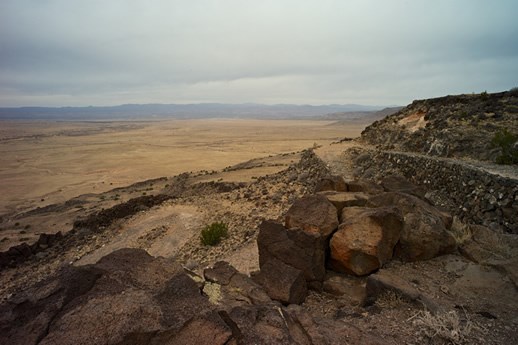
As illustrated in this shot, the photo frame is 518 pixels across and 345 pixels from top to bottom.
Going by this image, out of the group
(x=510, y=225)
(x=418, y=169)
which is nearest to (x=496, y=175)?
(x=510, y=225)

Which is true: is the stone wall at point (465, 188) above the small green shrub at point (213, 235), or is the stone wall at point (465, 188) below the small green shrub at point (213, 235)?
above

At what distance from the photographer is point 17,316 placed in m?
4.29

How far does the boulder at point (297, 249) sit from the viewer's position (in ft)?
24.4

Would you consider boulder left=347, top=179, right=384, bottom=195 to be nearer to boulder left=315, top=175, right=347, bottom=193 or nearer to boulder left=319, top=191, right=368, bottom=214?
boulder left=315, top=175, right=347, bottom=193

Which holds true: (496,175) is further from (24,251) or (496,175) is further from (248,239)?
(24,251)

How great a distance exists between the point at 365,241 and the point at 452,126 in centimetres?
1252

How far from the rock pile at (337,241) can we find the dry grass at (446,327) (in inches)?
83.6

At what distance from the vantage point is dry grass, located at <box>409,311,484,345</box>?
495 centimetres

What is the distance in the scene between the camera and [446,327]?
16.7ft

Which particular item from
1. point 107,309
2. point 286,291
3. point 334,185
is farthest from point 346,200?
point 107,309

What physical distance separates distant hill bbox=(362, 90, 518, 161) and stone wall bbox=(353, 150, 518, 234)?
4.84 ft

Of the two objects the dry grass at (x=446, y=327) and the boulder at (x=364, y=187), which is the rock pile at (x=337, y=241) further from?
the boulder at (x=364, y=187)

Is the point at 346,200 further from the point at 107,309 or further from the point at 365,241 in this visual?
the point at 107,309

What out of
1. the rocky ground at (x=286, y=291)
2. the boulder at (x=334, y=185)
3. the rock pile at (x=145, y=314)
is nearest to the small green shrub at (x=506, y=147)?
the rocky ground at (x=286, y=291)
